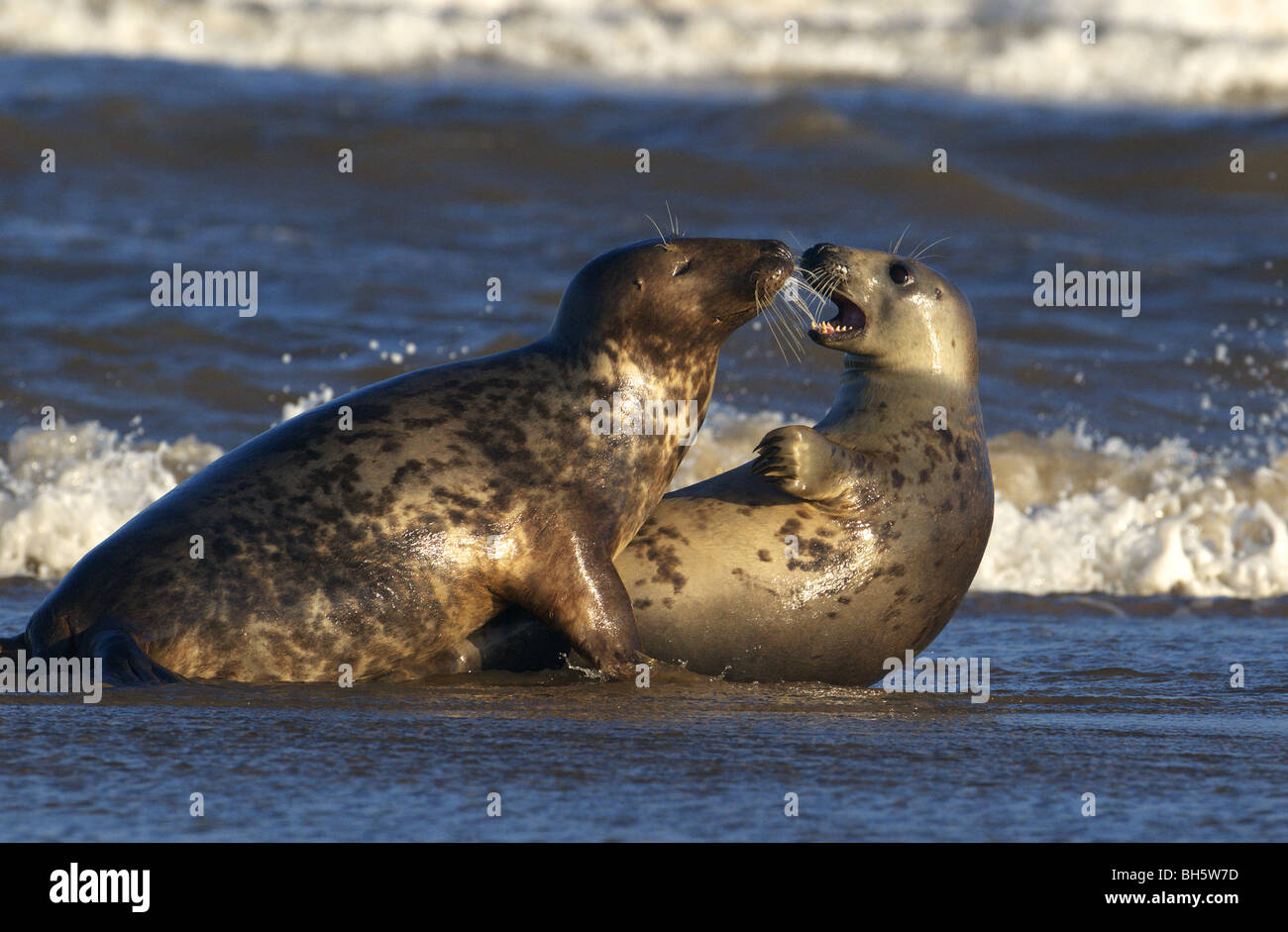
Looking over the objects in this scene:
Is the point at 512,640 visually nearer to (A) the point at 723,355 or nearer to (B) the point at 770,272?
(B) the point at 770,272

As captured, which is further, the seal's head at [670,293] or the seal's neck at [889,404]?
the seal's neck at [889,404]

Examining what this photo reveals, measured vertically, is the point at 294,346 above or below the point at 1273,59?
below

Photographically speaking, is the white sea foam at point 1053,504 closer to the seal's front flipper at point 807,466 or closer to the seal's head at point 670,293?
the seal's front flipper at point 807,466

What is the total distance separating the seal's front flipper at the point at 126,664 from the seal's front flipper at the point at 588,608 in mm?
961

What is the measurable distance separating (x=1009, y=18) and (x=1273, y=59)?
12.2ft

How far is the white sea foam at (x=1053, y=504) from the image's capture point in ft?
25.3

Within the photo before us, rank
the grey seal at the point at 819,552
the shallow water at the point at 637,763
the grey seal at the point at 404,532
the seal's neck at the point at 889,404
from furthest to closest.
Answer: the seal's neck at the point at 889,404 < the grey seal at the point at 819,552 < the grey seal at the point at 404,532 < the shallow water at the point at 637,763

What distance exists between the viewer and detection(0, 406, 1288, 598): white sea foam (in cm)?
770

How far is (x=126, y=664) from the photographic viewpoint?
4.34 m

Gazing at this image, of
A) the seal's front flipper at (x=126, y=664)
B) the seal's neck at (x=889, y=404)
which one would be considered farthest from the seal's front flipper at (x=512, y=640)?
the seal's neck at (x=889, y=404)

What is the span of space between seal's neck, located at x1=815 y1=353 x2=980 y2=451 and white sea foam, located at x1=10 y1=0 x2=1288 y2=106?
51.4 feet
